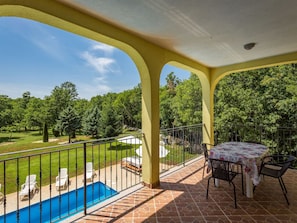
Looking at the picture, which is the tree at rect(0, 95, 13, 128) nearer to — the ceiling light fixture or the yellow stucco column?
the yellow stucco column

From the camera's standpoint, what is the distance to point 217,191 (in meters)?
2.94

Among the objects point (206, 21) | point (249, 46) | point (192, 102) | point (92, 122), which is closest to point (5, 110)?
point (92, 122)

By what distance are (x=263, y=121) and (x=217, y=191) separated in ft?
27.5

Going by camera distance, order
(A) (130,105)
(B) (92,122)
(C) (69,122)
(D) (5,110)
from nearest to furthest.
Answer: (B) (92,122), (D) (5,110), (C) (69,122), (A) (130,105)

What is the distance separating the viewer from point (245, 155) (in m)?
2.70

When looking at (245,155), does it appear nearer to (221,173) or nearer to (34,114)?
(221,173)

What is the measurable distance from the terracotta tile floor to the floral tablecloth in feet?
1.37

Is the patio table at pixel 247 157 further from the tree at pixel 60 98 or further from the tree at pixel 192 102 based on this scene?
the tree at pixel 60 98

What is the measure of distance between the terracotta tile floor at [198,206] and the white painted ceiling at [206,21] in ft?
8.45

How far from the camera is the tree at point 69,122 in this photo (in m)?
20.4

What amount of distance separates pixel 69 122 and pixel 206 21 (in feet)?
69.5

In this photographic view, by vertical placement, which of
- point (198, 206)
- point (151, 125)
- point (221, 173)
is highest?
point (151, 125)

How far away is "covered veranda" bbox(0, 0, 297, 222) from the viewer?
189 cm

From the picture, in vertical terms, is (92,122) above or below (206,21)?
below
